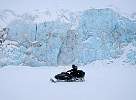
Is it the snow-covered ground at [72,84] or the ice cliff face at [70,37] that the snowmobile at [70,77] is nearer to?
the snow-covered ground at [72,84]

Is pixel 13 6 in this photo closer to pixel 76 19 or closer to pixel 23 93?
pixel 76 19

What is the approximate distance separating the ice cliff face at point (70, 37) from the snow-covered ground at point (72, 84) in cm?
10

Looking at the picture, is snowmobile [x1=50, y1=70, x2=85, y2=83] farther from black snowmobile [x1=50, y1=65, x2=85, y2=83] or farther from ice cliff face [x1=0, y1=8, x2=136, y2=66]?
ice cliff face [x1=0, y1=8, x2=136, y2=66]

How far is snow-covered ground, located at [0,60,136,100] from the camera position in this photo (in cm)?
361

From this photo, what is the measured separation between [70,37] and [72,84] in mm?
600

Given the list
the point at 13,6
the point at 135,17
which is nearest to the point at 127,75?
the point at 135,17

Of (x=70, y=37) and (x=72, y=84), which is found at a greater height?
(x=70, y=37)

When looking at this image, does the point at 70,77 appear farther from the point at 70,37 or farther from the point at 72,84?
the point at 70,37

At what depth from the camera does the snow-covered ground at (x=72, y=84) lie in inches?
142

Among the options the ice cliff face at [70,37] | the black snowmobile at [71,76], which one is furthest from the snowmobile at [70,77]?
the ice cliff face at [70,37]

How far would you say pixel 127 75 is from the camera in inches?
149

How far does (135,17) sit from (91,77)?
3.24 ft

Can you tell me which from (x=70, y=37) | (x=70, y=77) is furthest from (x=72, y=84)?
(x=70, y=37)

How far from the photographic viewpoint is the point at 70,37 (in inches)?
158
